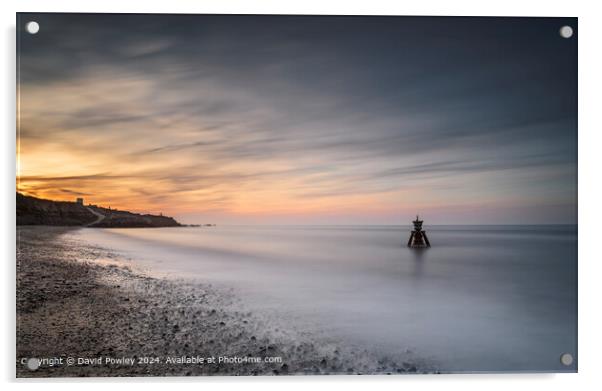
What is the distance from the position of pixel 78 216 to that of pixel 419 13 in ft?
9.04

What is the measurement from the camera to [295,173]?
2518 millimetres

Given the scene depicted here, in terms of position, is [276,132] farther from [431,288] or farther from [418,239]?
[431,288]

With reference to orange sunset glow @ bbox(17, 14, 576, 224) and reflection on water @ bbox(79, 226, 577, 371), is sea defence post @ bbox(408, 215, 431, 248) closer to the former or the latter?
reflection on water @ bbox(79, 226, 577, 371)

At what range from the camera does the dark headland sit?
7.34ft

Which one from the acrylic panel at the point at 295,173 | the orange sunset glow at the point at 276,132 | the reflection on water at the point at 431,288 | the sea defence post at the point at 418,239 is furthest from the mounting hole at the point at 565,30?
the sea defence post at the point at 418,239

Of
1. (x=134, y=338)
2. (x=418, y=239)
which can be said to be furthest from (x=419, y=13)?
(x=134, y=338)

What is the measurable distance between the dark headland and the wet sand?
8cm

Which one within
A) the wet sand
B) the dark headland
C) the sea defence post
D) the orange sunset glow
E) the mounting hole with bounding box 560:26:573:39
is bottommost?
the wet sand

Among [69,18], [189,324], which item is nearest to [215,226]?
[189,324]

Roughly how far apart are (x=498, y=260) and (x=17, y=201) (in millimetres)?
3341

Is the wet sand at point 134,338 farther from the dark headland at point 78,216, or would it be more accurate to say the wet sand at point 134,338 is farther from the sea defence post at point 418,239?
the sea defence post at point 418,239

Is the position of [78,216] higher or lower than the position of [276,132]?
lower

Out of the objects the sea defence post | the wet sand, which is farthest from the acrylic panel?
the sea defence post

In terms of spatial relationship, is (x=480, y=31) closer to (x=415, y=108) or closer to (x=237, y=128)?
(x=415, y=108)
